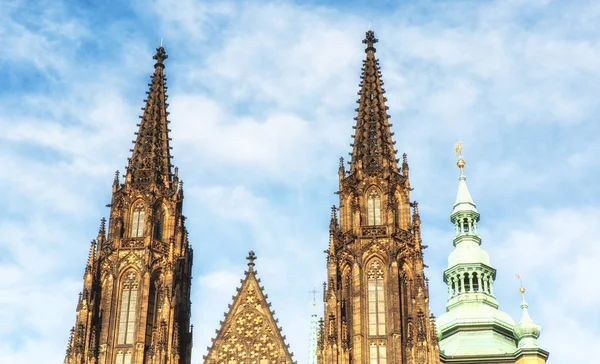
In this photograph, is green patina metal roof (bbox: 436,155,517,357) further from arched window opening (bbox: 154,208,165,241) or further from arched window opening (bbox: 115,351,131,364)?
arched window opening (bbox: 115,351,131,364)

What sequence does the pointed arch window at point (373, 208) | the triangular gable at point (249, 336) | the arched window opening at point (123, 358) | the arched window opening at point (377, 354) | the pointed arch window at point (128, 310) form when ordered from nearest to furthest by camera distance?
the arched window opening at point (377, 354)
the arched window opening at point (123, 358)
the pointed arch window at point (128, 310)
the triangular gable at point (249, 336)
the pointed arch window at point (373, 208)

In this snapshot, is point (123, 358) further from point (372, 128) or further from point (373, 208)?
point (372, 128)

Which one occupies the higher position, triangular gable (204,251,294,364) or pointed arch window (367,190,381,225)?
pointed arch window (367,190,381,225)

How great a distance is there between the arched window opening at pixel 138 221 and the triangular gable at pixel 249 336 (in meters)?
5.09

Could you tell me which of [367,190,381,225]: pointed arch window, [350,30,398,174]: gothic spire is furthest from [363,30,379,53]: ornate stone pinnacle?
[367,190,381,225]: pointed arch window

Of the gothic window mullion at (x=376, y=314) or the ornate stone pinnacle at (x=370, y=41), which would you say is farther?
the ornate stone pinnacle at (x=370, y=41)

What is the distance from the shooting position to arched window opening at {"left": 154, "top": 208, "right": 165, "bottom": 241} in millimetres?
47019

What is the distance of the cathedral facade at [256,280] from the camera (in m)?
43.1

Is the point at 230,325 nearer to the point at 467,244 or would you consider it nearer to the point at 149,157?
the point at 149,157

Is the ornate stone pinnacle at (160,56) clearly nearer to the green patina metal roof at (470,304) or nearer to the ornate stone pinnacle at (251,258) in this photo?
the ornate stone pinnacle at (251,258)

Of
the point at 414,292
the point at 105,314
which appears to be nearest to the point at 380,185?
the point at 414,292

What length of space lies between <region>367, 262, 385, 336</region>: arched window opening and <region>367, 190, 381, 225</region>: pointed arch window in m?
2.23

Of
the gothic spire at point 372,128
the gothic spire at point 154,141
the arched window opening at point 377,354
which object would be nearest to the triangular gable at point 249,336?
the arched window opening at point 377,354

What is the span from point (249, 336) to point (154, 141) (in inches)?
429
